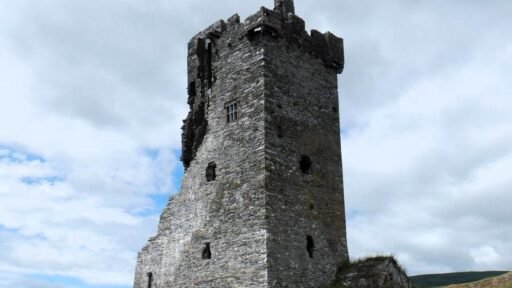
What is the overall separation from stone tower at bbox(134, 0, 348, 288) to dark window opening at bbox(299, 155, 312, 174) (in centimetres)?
4

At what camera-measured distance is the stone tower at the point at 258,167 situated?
18906mm

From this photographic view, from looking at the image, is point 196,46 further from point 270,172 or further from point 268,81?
point 270,172

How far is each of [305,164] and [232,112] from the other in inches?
133

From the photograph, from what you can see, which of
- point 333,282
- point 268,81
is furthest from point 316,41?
point 333,282

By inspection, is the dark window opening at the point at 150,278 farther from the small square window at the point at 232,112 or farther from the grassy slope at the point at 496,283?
the grassy slope at the point at 496,283

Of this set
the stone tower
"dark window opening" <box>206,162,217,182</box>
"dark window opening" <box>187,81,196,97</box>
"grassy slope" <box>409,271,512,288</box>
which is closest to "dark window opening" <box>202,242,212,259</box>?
the stone tower

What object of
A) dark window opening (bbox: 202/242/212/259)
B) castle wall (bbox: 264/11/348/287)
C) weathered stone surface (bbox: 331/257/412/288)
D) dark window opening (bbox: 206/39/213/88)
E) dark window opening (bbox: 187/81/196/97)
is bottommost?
weathered stone surface (bbox: 331/257/412/288)

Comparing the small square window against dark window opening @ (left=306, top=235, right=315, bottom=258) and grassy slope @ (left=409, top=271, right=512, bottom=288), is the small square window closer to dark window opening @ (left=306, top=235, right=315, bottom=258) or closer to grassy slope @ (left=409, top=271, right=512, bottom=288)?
dark window opening @ (left=306, top=235, right=315, bottom=258)

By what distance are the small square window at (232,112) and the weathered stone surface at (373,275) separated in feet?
22.6

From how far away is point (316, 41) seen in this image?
2306 cm

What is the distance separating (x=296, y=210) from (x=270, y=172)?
68.3 inches

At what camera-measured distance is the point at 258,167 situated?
63.1 feet

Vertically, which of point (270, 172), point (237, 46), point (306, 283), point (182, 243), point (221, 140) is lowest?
point (306, 283)

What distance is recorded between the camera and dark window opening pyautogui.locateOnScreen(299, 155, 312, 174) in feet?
68.0
